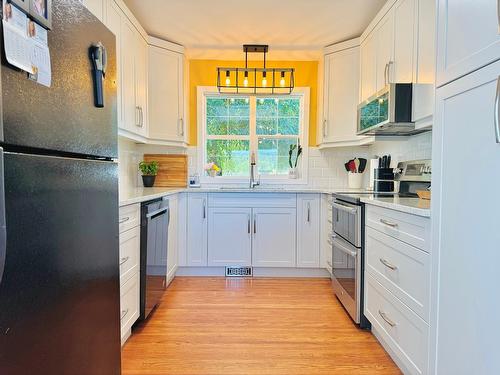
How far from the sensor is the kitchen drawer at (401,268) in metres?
1.42

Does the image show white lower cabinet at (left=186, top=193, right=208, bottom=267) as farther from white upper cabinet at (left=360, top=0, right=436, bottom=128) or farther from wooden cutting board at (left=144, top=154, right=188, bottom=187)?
white upper cabinet at (left=360, top=0, right=436, bottom=128)

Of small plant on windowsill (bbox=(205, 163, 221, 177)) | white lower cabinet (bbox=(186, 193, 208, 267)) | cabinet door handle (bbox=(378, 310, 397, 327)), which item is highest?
small plant on windowsill (bbox=(205, 163, 221, 177))

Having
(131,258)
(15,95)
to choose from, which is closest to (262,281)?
(131,258)

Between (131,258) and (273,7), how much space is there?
217cm

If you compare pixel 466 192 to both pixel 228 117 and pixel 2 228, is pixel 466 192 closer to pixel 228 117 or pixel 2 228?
pixel 2 228

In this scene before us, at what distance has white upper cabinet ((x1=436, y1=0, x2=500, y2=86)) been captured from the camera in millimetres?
929

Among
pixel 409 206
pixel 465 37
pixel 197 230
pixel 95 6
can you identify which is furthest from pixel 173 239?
pixel 465 37

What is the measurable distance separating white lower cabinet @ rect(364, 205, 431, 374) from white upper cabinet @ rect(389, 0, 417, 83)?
38.2 inches

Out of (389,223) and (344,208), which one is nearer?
(389,223)

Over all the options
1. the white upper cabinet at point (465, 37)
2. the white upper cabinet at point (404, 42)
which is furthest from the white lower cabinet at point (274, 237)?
the white upper cabinet at point (465, 37)

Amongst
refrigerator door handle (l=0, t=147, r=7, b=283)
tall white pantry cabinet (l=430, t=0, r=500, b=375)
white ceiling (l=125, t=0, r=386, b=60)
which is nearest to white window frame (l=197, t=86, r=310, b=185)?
white ceiling (l=125, t=0, r=386, b=60)

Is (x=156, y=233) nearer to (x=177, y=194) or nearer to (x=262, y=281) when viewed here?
(x=177, y=194)

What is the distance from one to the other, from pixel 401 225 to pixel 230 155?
2.46m

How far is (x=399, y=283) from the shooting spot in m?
1.65
